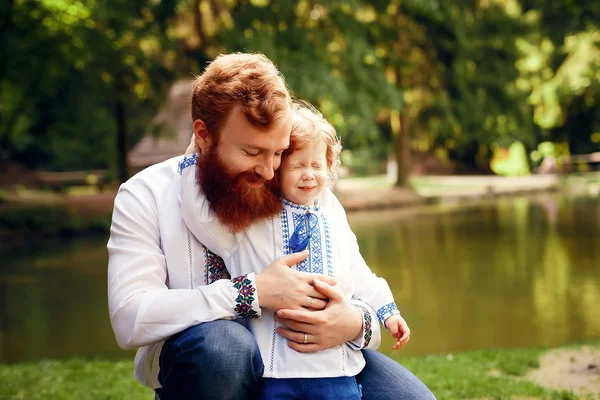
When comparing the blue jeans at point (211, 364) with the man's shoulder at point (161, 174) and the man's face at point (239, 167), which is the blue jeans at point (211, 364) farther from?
→ the man's shoulder at point (161, 174)

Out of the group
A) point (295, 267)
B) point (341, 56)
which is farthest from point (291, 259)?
point (341, 56)

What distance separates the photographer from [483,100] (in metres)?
22.9

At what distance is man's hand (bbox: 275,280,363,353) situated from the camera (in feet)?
7.67

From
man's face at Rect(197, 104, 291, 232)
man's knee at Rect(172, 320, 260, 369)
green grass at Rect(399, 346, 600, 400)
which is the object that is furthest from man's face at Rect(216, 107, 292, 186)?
green grass at Rect(399, 346, 600, 400)

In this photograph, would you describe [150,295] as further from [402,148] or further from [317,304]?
[402,148]

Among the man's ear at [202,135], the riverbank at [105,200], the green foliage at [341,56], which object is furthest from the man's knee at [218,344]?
the riverbank at [105,200]

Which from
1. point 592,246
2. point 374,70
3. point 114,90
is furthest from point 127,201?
point 114,90

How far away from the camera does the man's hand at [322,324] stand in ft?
7.67

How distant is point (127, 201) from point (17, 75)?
737 inches

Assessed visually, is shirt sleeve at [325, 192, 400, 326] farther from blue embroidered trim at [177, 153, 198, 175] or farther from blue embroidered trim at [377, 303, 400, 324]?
blue embroidered trim at [177, 153, 198, 175]

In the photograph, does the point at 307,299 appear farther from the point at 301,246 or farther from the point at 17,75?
the point at 17,75

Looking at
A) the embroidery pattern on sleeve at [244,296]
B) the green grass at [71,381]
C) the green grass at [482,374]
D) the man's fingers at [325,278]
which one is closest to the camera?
the embroidery pattern on sleeve at [244,296]

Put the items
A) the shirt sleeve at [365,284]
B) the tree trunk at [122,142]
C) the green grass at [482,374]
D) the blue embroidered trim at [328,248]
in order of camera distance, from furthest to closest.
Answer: the tree trunk at [122,142] → the green grass at [482,374] → the shirt sleeve at [365,284] → the blue embroidered trim at [328,248]

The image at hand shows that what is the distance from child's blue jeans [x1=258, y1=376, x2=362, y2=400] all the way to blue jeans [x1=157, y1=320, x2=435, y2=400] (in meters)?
0.04
